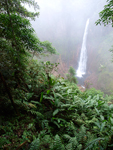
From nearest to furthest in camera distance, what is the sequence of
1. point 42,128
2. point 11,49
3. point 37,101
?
point 42,128
point 11,49
point 37,101

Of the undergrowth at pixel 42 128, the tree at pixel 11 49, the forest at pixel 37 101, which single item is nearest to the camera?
the undergrowth at pixel 42 128

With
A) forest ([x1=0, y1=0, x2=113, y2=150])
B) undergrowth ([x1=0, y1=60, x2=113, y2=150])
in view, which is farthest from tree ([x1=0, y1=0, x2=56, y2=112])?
undergrowth ([x1=0, y1=60, x2=113, y2=150])

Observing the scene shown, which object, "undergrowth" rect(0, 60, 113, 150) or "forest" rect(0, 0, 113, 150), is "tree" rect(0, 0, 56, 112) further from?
"undergrowth" rect(0, 60, 113, 150)

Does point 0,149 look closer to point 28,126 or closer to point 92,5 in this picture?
point 28,126

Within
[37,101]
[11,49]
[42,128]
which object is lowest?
[42,128]

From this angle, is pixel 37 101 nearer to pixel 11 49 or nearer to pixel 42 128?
pixel 42 128

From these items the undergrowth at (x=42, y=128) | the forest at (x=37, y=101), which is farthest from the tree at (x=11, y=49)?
the undergrowth at (x=42, y=128)

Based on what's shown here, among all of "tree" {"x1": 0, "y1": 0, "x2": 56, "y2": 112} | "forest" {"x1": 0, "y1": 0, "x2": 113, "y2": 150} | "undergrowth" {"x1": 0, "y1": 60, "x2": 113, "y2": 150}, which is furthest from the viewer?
"tree" {"x1": 0, "y1": 0, "x2": 56, "y2": 112}

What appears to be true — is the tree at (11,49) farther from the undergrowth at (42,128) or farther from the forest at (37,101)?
the undergrowth at (42,128)

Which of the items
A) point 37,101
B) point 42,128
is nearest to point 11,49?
point 37,101

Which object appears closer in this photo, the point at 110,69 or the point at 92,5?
the point at 110,69

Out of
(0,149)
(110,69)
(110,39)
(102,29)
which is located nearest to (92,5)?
(102,29)

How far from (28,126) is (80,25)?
42850 millimetres

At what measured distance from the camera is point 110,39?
2272cm
